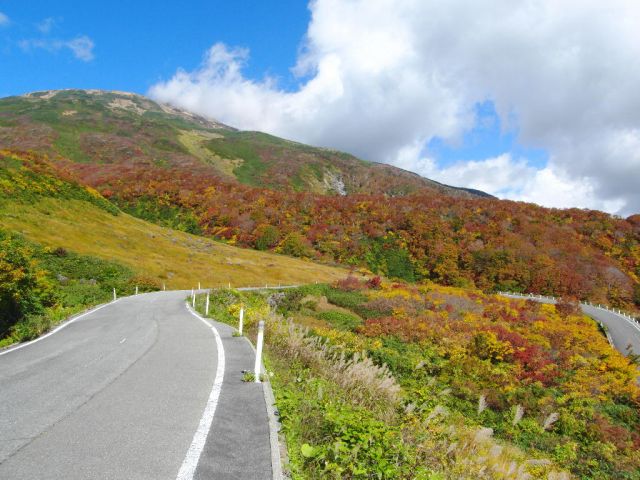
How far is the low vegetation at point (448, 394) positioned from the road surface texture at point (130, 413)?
0.76 meters

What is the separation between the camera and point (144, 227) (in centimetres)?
6662

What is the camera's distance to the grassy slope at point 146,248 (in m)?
43.4

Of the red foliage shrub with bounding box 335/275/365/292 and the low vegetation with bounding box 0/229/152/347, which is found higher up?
the red foliage shrub with bounding box 335/275/365/292

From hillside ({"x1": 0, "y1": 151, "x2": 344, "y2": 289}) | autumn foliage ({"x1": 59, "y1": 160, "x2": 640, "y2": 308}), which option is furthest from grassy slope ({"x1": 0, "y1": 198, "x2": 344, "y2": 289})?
autumn foliage ({"x1": 59, "y1": 160, "x2": 640, "y2": 308})

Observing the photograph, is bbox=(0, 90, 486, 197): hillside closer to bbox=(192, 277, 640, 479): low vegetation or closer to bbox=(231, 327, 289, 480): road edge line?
bbox=(192, 277, 640, 479): low vegetation

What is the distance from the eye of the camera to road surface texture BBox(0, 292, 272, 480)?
4.64 meters

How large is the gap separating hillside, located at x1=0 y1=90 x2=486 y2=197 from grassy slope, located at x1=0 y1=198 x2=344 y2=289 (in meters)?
57.9

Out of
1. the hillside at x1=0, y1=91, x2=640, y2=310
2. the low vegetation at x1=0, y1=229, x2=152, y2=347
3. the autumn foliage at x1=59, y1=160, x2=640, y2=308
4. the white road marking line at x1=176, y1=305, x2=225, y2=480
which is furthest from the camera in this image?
the hillside at x1=0, y1=91, x2=640, y2=310

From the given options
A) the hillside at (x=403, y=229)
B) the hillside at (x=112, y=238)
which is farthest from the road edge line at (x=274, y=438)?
the hillside at (x=403, y=229)

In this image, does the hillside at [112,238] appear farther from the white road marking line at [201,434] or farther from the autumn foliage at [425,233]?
the white road marking line at [201,434]

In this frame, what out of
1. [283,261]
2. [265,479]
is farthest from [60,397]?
[283,261]

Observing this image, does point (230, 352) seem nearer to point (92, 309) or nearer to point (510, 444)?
point (510, 444)

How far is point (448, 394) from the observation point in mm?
15312

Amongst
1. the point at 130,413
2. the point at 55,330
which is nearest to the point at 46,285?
the point at 55,330
